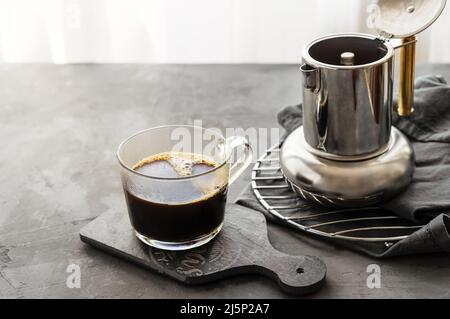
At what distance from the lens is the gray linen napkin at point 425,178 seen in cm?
73

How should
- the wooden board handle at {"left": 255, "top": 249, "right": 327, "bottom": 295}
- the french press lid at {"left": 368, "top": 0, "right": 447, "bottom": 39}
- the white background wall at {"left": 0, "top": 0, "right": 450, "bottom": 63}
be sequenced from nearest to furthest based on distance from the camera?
the wooden board handle at {"left": 255, "top": 249, "right": 327, "bottom": 295} < the french press lid at {"left": 368, "top": 0, "right": 447, "bottom": 39} < the white background wall at {"left": 0, "top": 0, "right": 450, "bottom": 63}

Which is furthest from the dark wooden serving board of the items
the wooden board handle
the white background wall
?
the white background wall

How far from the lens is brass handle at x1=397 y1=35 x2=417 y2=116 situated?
2.71 ft

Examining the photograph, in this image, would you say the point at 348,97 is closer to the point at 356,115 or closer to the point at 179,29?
the point at 356,115

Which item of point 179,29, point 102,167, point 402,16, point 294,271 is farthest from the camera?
point 179,29

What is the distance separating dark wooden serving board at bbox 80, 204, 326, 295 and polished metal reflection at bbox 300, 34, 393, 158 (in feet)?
0.41

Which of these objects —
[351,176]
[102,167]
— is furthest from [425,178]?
[102,167]

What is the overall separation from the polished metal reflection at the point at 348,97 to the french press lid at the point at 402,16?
0.11 feet

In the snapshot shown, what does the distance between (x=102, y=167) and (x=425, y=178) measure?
0.42m

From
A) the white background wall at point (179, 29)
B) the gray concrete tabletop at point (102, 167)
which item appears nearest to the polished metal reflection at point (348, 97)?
the gray concrete tabletop at point (102, 167)

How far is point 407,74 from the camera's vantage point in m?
0.84

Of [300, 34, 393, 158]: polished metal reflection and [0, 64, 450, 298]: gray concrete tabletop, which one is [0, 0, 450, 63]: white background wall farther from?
[300, 34, 393, 158]: polished metal reflection
